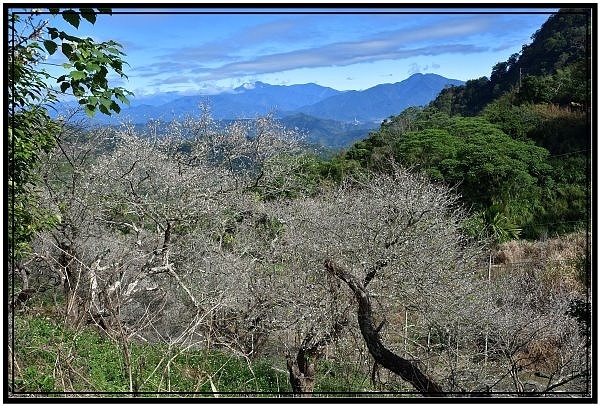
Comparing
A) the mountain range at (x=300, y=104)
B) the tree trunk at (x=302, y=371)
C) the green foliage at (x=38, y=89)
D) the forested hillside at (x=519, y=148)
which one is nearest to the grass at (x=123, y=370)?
the tree trunk at (x=302, y=371)

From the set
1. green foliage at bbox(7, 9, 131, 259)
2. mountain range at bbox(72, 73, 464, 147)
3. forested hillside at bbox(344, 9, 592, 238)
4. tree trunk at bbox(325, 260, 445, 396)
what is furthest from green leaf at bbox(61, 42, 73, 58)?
forested hillside at bbox(344, 9, 592, 238)

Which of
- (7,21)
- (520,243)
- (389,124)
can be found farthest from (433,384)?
(389,124)

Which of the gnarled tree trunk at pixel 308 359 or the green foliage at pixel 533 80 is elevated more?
the green foliage at pixel 533 80

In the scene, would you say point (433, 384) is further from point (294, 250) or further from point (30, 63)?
point (294, 250)

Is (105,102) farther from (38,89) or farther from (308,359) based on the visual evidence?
(308,359)

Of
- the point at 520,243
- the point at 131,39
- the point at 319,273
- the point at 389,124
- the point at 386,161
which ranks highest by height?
the point at 131,39

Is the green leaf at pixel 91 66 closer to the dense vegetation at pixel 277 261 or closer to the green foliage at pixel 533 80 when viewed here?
the dense vegetation at pixel 277 261
